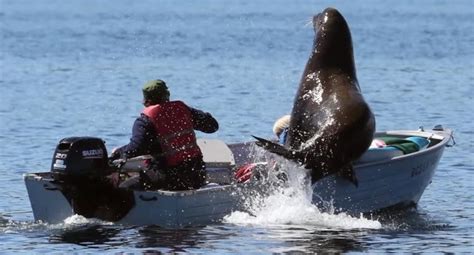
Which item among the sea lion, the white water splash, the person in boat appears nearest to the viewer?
the person in boat

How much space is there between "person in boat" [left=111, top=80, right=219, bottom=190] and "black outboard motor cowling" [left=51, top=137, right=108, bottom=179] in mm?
346

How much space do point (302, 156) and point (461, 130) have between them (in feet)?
37.3

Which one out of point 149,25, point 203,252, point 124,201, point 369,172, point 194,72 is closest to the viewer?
point 203,252

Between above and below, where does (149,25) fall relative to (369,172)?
above

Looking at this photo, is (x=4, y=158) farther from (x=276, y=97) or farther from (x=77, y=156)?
(x=276, y=97)

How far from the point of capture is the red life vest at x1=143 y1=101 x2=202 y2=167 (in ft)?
53.4

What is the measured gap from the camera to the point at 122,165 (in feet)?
53.1

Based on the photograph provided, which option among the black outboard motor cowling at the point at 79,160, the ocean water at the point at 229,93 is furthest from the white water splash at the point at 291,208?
the black outboard motor cowling at the point at 79,160

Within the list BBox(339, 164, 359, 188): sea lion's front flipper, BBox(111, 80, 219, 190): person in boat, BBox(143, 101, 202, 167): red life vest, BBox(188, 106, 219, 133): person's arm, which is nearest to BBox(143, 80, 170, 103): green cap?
BBox(111, 80, 219, 190): person in boat

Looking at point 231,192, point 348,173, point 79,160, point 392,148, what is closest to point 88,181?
point 79,160

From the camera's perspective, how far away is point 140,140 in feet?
53.0

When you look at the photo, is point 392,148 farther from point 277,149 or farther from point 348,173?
point 277,149

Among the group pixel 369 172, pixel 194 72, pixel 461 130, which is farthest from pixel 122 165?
pixel 194 72

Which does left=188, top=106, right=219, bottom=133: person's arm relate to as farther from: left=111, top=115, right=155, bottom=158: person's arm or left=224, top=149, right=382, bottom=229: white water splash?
left=224, top=149, right=382, bottom=229: white water splash
